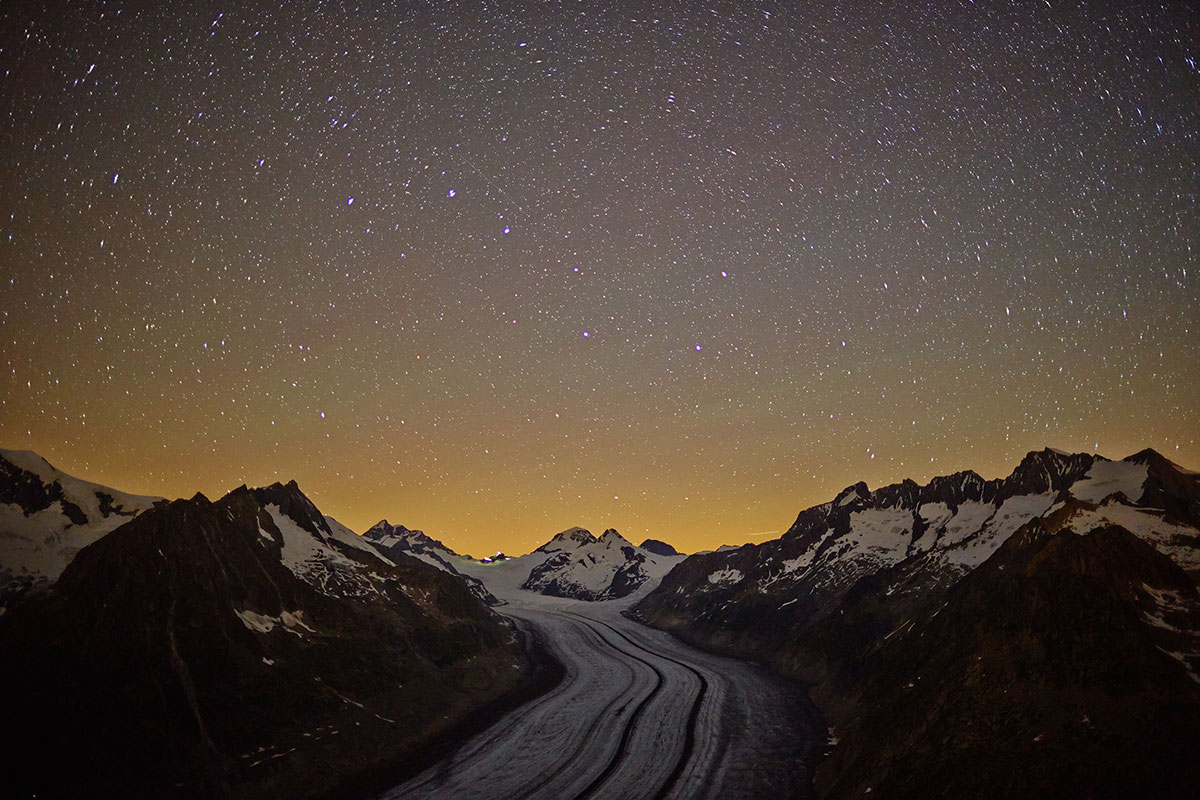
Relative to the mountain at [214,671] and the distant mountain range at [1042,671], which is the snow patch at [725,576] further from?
the mountain at [214,671]

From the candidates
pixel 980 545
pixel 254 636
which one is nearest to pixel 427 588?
pixel 254 636

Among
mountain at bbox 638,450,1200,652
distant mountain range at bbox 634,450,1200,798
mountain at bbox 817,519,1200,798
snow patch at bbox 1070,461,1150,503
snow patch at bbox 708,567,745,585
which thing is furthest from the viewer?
snow patch at bbox 708,567,745,585

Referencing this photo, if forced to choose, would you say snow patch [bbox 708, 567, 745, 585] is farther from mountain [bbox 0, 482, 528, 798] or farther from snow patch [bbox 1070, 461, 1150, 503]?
mountain [bbox 0, 482, 528, 798]

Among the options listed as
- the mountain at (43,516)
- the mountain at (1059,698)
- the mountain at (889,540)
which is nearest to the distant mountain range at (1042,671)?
the mountain at (1059,698)

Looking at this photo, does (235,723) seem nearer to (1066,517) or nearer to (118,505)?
(1066,517)

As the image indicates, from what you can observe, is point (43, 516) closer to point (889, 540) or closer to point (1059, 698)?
point (1059, 698)

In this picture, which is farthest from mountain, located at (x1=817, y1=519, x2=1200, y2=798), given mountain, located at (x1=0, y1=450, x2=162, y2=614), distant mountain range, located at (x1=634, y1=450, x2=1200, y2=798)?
mountain, located at (x1=0, y1=450, x2=162, y2=614)

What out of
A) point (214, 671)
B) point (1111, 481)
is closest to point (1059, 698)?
point (214, 671)
